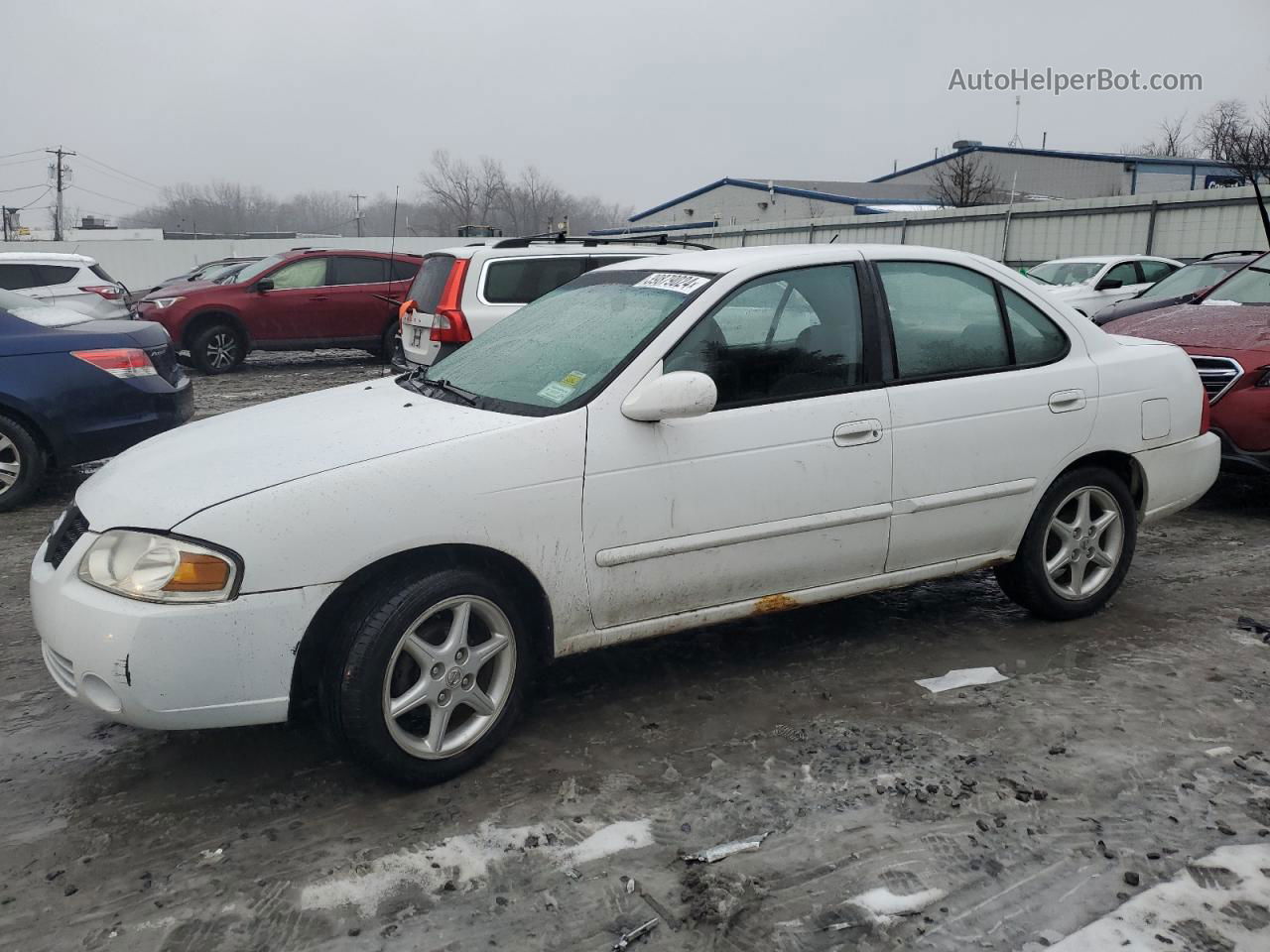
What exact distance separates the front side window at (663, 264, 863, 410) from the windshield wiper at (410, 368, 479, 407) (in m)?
0.71

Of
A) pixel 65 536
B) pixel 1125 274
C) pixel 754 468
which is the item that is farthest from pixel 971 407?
pixel 1125 274

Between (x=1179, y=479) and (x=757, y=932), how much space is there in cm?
337

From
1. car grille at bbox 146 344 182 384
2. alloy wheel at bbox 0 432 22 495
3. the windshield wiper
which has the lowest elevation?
alloy wheel at bbox 0 432 22 495

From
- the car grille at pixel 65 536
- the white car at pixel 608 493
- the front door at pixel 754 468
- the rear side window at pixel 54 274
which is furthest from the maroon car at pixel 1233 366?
the rear side window at pixel 54 274

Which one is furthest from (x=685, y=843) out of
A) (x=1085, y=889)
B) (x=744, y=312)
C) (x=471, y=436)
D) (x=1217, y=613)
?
(x=1217, y=613)

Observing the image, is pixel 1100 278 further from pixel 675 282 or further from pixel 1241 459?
pixel 675 282

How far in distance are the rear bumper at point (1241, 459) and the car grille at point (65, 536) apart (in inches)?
235

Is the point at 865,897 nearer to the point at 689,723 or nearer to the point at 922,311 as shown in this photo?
the point at 689,723

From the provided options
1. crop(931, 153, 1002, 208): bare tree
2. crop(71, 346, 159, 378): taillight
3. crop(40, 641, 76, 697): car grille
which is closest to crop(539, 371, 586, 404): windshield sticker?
crop(40, 641, 76, 697): car grille

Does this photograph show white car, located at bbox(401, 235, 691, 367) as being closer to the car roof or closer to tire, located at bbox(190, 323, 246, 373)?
tire, located at bbox(190, 323, 246, 373)

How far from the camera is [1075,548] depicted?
15.6 feet

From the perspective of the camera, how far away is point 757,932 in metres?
2.68

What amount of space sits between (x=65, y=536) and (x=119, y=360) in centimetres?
394

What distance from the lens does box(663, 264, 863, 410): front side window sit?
3.89 meters
